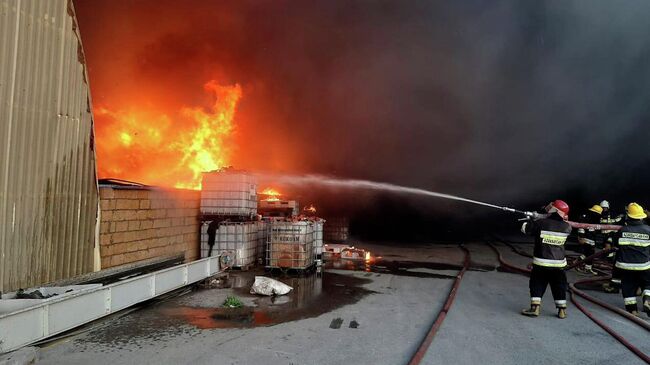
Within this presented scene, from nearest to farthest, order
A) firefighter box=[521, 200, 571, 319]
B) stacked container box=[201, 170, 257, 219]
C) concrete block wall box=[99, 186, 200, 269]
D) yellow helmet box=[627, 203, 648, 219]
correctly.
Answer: firefighter box=[521, 200, 571, 319]
yellow helmet box=[627, 203, 648, 219]
concrete block wall box=[99, 186, 200, 269]
stacked container box=[201, 170, 257, 219]

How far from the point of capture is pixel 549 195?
18156 mm

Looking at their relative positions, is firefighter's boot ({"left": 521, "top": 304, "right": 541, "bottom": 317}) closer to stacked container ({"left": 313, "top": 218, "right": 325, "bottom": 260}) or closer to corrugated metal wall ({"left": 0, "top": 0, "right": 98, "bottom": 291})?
stacked container ({"left": 313, "top": 218, "right": 325, "bottom": 260})

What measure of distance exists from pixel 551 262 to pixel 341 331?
10.5 ft

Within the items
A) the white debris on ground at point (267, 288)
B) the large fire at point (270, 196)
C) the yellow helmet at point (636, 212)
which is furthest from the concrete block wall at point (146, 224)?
the yellow helmet at point (636, 212)

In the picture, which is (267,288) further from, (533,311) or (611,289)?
(611,289)

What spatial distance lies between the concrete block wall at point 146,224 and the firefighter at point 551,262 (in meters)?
6.28

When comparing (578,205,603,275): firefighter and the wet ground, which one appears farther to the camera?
(578,205,603,275): firefighter

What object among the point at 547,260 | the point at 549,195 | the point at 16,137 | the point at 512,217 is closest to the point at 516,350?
the point at 547,260

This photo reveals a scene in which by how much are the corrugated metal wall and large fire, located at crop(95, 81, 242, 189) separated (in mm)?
5172

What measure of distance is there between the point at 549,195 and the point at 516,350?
51.5 feet

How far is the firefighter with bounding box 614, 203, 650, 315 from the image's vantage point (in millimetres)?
6160

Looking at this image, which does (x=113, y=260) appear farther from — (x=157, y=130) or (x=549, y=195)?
(x=549, y=195)

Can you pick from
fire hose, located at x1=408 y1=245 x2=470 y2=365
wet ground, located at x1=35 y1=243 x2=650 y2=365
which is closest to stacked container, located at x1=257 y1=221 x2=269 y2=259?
wet ground, located at x1=35 y1=243 x2=650 y2=365

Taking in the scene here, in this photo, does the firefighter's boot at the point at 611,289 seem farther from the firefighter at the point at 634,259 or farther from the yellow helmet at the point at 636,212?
the yellow helmet at the point at 636,212
